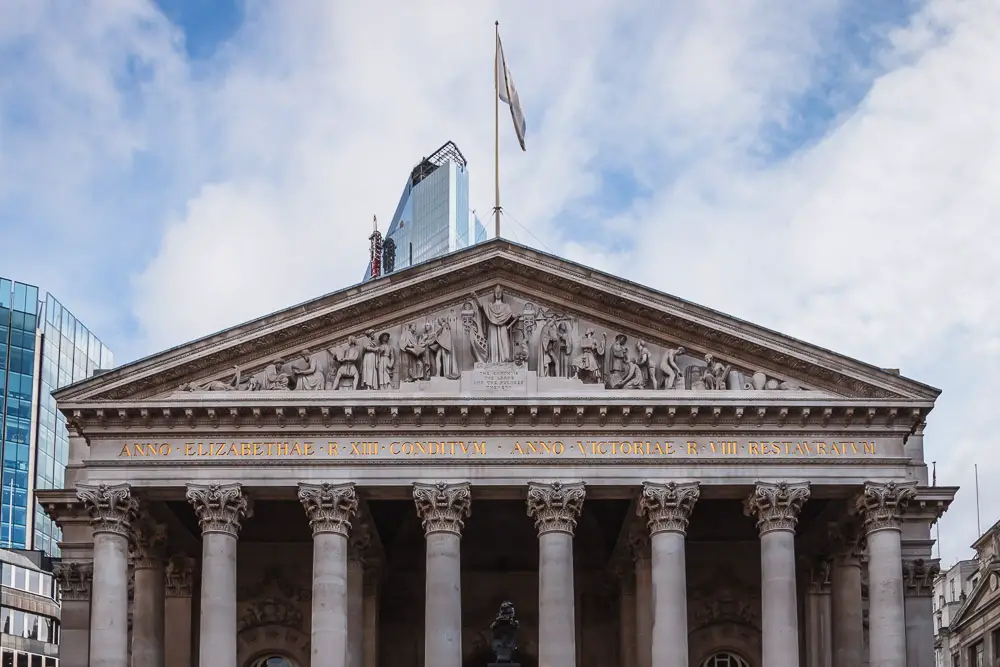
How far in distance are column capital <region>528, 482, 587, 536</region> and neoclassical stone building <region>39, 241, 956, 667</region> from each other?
58 millimetres

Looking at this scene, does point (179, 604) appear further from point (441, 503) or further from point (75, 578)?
point (441, 503)

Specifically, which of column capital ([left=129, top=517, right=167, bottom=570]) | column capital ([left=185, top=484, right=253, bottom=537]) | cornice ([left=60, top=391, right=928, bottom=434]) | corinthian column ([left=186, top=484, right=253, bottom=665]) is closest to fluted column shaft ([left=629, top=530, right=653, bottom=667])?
cornice ([left=60, top=391, right=928, bottom=434])

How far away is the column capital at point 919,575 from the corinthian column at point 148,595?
23.8 meters

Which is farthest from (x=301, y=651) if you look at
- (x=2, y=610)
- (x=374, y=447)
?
(x=2, y=610)

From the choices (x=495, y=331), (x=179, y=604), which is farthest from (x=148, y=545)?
(x=495, y=331)

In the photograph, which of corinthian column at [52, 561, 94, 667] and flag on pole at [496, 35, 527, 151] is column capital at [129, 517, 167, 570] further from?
flag on pole at [496, 35, 527, 151]

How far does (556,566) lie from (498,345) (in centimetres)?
668

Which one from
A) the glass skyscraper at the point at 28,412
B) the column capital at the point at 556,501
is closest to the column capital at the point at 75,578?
the column capital at the point at 556,501

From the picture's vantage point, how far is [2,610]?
9250 cm

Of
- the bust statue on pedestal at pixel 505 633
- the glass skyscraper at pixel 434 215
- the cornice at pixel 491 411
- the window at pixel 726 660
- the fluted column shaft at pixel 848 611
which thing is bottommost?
the bust statue on pedestal at pixel 505 633

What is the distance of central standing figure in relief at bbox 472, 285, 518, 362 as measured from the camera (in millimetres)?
51469

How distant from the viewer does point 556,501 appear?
50.5m

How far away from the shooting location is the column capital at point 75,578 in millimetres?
57125

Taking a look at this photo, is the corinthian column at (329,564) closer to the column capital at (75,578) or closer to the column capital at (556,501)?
the column capital at (556,501)
